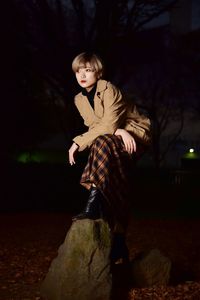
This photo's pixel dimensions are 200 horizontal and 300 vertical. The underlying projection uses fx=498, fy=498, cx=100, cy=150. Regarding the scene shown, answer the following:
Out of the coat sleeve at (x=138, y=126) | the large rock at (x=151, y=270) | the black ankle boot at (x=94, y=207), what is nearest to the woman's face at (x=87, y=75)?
the coat sleeve at (x=138, y=126)

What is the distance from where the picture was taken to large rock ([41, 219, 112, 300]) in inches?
198

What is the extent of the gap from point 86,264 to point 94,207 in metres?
0.58

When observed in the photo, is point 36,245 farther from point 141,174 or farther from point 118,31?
point 141,174

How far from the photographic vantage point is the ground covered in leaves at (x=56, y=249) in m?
5.76

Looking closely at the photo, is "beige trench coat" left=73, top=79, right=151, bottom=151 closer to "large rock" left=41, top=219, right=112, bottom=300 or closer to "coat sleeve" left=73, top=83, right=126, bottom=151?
"coat sleeve" left=73, top=83, right=126, bottom=151

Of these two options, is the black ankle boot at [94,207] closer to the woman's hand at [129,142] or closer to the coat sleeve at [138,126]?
the woman's hand at [129,142]

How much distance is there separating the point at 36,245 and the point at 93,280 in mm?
4459

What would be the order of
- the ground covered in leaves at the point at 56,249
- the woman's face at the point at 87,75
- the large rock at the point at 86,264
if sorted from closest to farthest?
the large rock at the point at 86,264 < the woman's face at the point at 87,75 < the ground covered in leaves at the point at 56,249

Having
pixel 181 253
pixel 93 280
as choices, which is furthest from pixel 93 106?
pixel 181 253

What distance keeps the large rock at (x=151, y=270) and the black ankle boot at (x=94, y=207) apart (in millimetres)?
1030

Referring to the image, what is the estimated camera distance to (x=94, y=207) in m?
5.16

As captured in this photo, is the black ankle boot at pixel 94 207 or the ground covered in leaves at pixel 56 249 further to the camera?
the ground covered in leaves at pixel 56 249

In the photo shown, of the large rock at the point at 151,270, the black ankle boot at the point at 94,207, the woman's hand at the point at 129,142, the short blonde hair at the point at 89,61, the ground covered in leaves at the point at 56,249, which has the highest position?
the short blonde hair at the point at 89,61

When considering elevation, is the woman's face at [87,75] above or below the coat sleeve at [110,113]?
above
